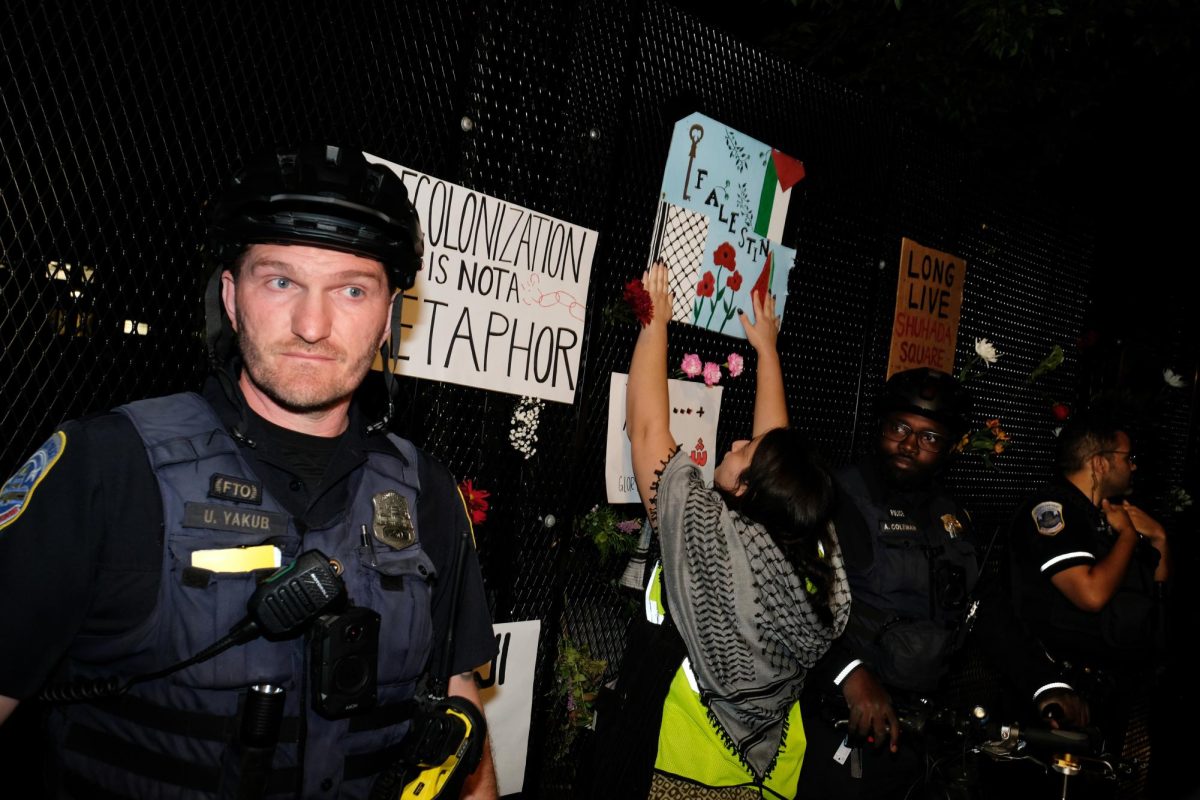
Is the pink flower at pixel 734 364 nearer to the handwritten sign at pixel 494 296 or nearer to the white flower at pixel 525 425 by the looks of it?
the handwritten sign at pixel 494 296

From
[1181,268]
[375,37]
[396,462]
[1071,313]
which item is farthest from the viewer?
[1181,268]

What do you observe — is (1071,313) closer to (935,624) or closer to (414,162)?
(935,624)

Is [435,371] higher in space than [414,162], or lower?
lower

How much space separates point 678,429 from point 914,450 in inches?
51.3

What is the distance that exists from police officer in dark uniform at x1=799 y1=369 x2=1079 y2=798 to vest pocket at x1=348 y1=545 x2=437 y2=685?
228 centimetres

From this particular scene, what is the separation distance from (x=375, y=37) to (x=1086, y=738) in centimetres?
362

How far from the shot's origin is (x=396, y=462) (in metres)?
2.29

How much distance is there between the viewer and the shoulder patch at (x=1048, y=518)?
489cm

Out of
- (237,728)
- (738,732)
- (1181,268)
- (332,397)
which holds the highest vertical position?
(1181,268)

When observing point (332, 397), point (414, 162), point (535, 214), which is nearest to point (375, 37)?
point (414, 162)

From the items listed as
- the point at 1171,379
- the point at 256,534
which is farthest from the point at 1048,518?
the point at 256,534

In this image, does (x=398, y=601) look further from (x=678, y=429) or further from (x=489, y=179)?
(x=678, y=429)

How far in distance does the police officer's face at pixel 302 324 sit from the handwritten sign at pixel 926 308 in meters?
3.76

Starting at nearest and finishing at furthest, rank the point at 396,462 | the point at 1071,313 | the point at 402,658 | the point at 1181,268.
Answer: the point at 402,658 → the point at 396,462 → the point at 1071,313 → the point at 1181,268
